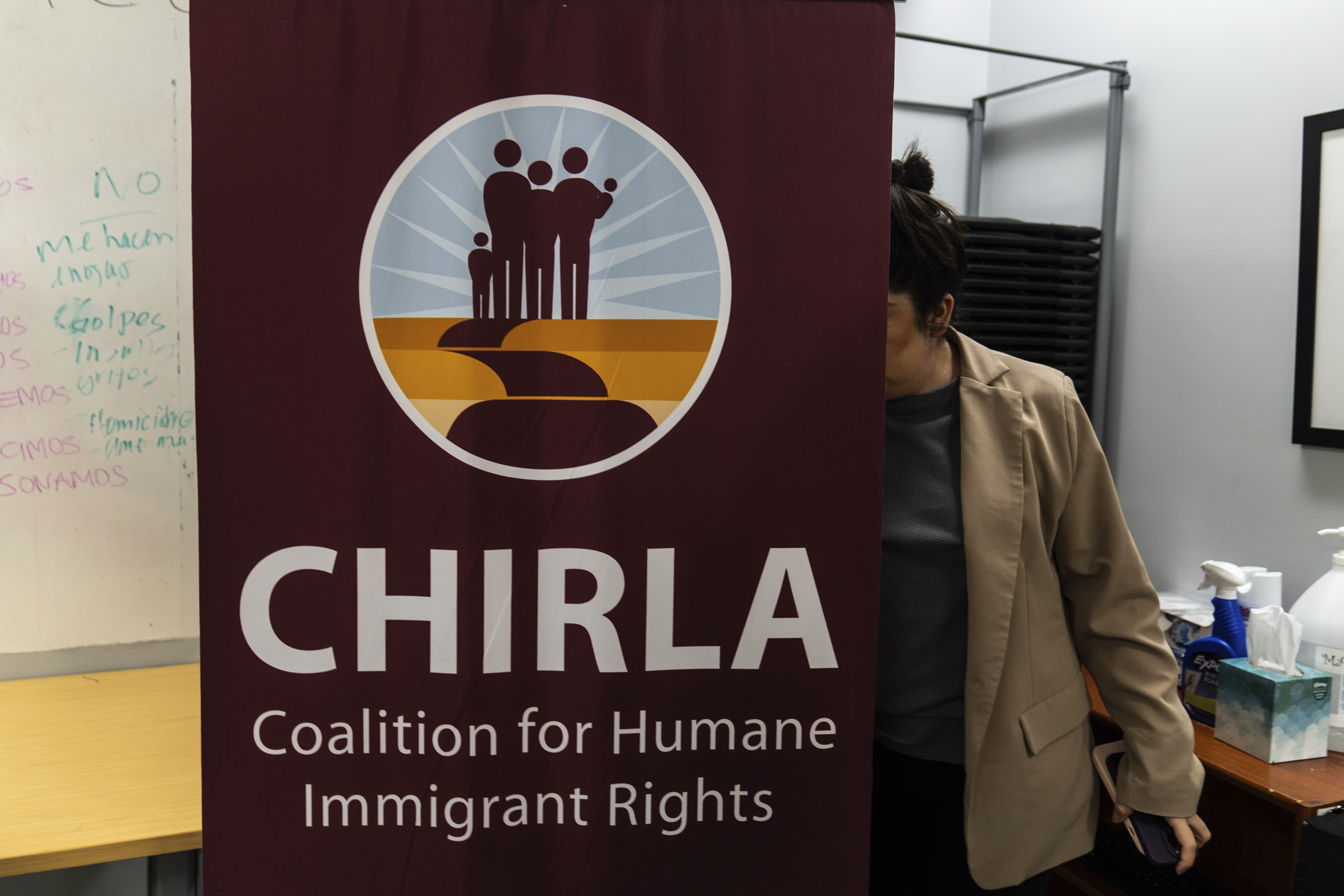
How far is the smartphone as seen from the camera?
1009mm

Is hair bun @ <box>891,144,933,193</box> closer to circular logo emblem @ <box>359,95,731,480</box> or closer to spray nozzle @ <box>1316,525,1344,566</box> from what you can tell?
circular logo emblem @ <box>359,95,731,480</box>

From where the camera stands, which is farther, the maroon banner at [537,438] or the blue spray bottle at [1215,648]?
the blue spray bottle at [1215,648]

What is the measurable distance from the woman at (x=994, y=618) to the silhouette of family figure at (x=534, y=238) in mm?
363

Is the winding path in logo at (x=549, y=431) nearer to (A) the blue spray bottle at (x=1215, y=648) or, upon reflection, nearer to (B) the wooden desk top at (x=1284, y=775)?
(B) the wooden desk top at (x=1284, y=775)

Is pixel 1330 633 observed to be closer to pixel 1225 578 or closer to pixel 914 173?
pixel 1225 578

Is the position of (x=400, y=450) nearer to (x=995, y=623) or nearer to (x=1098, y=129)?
(x=995, y=623)

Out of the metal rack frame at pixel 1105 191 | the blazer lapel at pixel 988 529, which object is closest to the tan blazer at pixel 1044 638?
the blazer lapel at pixel 988 529

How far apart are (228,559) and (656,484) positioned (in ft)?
1.39

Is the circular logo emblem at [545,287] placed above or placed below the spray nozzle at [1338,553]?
above

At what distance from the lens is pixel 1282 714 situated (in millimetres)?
1320

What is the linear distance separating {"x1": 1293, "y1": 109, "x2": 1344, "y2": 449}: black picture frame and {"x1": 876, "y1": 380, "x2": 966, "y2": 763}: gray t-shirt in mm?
898

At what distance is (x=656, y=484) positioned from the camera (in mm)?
879

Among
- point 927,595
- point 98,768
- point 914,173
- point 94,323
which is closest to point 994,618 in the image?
point 927,595

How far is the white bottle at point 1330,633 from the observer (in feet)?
4.49
